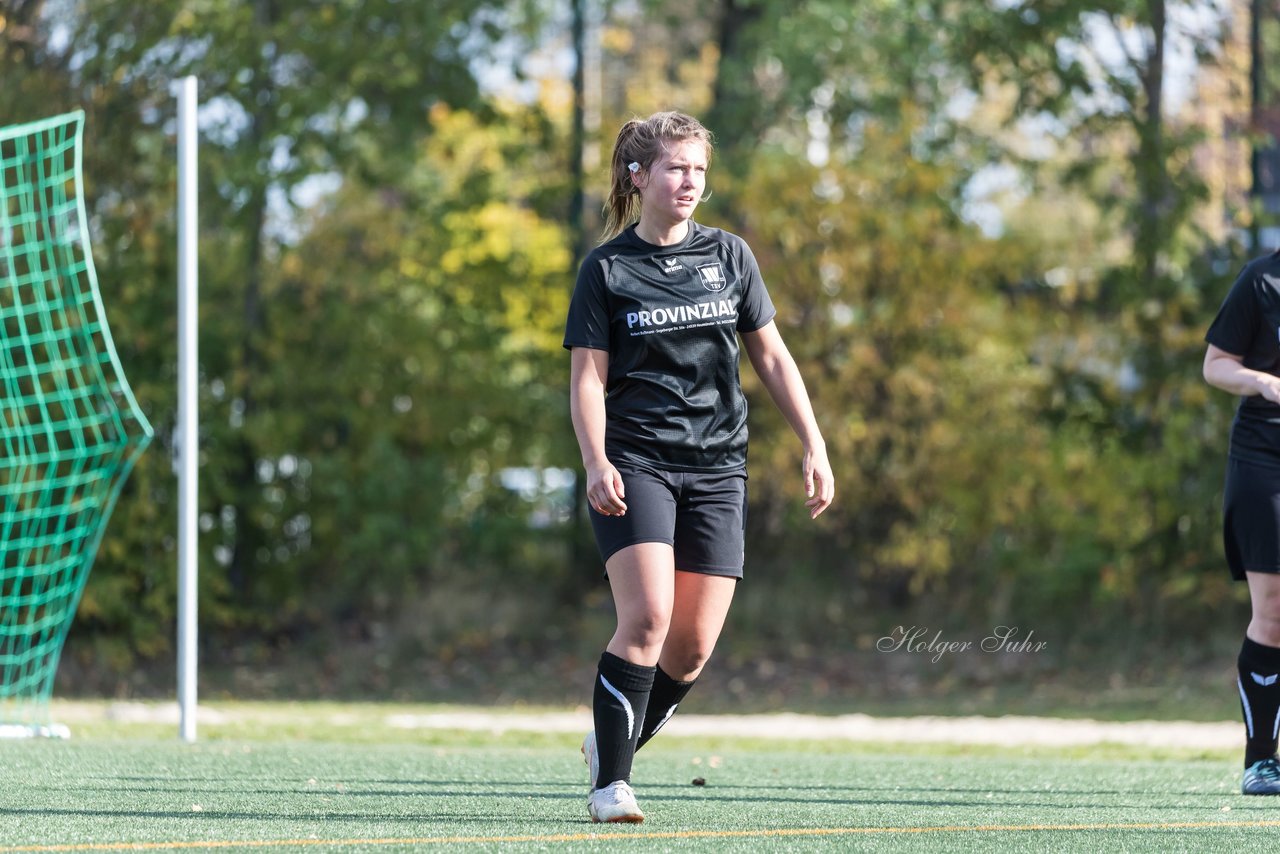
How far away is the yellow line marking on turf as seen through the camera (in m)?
4.02

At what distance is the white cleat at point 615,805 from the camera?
448 centimetres

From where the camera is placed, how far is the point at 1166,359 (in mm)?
13164

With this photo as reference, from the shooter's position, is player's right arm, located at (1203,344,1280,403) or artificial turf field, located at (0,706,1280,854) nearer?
artificial turf field, located at (0,706,1280,854)

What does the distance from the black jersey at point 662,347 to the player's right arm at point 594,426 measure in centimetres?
4

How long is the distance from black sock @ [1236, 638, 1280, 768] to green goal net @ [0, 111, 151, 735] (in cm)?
853

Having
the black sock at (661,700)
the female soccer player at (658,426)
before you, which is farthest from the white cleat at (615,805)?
the black sock at (661,700)

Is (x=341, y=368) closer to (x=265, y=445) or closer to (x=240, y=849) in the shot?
(x=265, y=445)

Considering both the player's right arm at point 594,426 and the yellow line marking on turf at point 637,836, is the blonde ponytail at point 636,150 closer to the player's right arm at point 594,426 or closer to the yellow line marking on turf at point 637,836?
the player's right arm at point 594,426

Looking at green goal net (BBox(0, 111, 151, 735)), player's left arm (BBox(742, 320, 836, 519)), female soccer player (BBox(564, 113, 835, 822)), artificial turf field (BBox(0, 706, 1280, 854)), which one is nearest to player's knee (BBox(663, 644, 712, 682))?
female soccer player (BBox(564, 113, 835, 822))

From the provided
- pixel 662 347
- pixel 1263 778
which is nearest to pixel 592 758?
pixel 662 347

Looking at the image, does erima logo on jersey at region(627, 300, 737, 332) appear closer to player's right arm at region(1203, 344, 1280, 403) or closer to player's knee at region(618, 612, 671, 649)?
player's knee at region(618, 612, 671, 649)

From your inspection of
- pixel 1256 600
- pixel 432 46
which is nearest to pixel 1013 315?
pixel 432 46

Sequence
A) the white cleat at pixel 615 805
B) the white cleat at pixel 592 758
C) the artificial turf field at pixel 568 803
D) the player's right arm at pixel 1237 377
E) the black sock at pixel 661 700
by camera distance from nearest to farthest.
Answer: the artificial turf field at pixel 568 803 < the white cleat at pixel 615 805 < the white cleat at pixel 592 758 < the black sock at pixel 661 700 < the player's right arm at pixel 1237 377

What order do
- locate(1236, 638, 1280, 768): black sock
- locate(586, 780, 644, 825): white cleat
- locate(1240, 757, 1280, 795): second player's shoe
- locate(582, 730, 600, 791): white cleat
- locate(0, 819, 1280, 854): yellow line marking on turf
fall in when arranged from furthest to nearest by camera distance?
locate(1236, 638, 1280, 768): black sock, locate(1240, 757, 1280, 795): second player's shoe, locate(582, 730, 600, 791): white cleat, locate(586, 780, 644, 825): white cleat, locate(0, 819, 1280, 854): yellow line marking on turf
